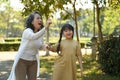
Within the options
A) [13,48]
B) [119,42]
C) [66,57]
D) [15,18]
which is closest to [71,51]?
[66,57]

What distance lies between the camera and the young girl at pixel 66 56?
18.4 ft

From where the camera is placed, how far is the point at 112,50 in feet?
37.1

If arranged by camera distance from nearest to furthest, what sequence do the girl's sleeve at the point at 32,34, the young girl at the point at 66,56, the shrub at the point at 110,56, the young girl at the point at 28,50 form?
the girl's sleeve at the point at 32,34
the young girl at the point at 28,50
the young girl at the point at 66,56
the shrub at the point at 110,56

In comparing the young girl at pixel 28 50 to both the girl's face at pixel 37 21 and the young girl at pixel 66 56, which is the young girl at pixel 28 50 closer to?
the girl's face at pixel 37 21

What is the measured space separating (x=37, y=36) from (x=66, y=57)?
2.50 feet

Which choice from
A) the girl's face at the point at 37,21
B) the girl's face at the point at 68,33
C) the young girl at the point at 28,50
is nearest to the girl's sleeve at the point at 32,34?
the young girl at the point at 28,50

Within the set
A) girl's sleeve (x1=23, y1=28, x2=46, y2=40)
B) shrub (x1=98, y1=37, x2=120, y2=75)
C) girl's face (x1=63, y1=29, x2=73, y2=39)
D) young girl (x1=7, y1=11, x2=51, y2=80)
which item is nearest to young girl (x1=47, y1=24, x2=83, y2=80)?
girl's face (x1=63, y1=29, x2=73, y2=39)

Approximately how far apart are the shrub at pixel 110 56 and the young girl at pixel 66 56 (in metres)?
5.61

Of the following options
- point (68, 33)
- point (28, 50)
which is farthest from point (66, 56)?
point (28, 50)

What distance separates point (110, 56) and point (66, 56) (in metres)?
6.00

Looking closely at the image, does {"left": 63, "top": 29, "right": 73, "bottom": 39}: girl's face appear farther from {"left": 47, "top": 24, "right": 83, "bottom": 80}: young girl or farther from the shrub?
the shrub

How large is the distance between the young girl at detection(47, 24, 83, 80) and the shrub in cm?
561

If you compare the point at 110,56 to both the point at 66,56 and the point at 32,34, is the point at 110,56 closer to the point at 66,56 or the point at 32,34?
the point at 66,56

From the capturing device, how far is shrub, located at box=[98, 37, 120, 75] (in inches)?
439
